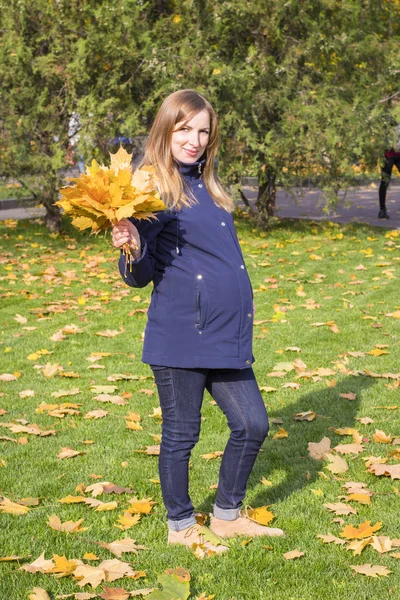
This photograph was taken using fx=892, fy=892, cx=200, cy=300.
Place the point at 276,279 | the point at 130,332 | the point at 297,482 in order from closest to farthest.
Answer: the point at 297,482 < the point at 130,332 < the point at 276,279

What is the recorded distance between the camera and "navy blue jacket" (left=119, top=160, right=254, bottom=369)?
3.38m

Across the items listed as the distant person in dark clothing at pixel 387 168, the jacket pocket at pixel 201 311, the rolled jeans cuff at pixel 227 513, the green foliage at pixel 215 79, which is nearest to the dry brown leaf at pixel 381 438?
Answer: the rolled jeans cuff at pixel 227 513

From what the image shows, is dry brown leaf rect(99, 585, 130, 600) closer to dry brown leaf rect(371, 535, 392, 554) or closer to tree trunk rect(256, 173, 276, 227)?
dry brown leaf rect(371, 535, 392, 554)

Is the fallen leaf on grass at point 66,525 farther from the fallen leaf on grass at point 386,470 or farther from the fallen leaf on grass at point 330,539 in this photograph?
the fallen leaf on grass at point 386,470

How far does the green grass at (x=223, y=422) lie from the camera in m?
3.45

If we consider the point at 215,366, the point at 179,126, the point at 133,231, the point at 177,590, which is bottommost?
the point at 177,590

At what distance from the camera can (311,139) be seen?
11750mm

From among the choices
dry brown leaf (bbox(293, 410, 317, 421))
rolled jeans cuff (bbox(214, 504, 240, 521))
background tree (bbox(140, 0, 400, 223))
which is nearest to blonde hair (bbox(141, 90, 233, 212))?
rolled jeans cuff (bbox(214, 504, 240, 521))

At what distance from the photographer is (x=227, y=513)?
3738 mm

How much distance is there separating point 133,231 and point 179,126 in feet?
1.87

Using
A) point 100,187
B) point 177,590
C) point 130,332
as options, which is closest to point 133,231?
point 100,187

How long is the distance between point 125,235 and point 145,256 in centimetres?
16

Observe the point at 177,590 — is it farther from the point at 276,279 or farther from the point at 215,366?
the point at 276,279

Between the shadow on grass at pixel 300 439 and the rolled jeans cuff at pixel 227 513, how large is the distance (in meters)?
0.34
